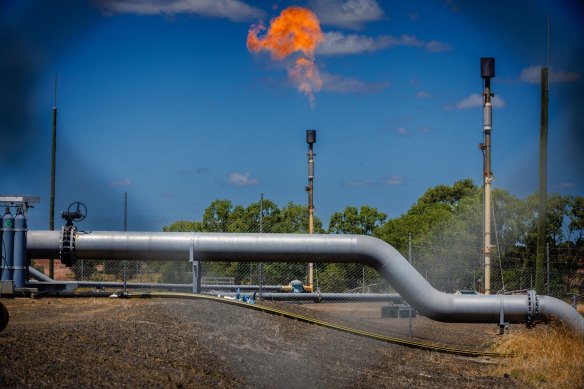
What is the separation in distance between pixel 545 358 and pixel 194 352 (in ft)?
25.1

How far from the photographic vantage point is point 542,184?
2556cm

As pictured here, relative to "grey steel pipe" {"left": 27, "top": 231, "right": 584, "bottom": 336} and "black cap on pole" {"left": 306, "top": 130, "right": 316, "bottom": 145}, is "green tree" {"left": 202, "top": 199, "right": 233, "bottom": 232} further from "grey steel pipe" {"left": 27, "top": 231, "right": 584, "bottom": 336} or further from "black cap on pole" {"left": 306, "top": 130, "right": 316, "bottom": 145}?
"grey steel pipe" {"left": 27, "top": 231, "right": 584, "bottom": 336}

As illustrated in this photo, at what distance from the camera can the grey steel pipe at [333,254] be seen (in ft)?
57.4

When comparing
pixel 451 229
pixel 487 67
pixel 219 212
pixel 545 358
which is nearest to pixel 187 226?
pixel 219 212

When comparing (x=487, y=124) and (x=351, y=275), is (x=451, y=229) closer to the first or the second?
(x=351, y=275)

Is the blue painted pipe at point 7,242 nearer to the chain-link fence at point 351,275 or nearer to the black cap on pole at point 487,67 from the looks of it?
the chain-link fence at point 351,275

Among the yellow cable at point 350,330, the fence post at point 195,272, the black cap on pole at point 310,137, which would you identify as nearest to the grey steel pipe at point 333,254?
the fence post at point 195,272

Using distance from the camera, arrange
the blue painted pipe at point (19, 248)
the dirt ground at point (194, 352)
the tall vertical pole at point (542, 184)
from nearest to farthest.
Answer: the dirt ground at point (194, 352)
the blue painted pipe at point (19, 248)
the tall vertical pole at point (542, 184)

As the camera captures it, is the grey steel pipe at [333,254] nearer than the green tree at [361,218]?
Yes

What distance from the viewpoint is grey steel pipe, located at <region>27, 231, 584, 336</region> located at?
17484 millimetres

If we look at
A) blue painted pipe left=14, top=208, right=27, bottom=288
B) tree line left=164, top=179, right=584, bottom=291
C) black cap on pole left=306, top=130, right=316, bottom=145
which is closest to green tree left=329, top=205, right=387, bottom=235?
tree line left=164, top=179, right=584, bottom=291

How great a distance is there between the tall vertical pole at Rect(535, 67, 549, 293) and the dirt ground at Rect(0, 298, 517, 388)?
9.19m

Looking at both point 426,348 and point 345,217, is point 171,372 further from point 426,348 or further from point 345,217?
point 345,217

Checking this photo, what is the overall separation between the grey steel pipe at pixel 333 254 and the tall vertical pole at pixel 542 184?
7136mm
